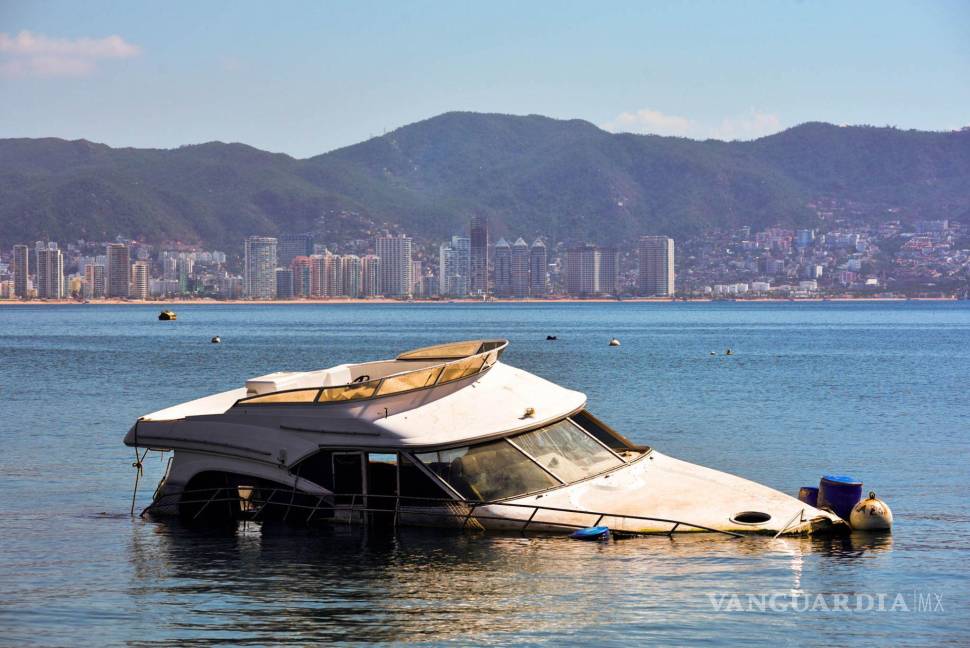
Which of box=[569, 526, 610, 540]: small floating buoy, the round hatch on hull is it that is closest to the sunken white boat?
the round hatch on hull

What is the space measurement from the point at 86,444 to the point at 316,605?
20476 millimetres

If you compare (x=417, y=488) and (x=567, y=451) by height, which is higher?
(x=567, y=451)

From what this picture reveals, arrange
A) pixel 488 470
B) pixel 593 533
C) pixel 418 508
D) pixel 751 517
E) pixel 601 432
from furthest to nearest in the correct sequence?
pixel 601 432, pixel 418 508, pixel 488 470, pixel 751 517, pixel 593 533

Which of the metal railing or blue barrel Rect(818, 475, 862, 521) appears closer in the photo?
the metal railing

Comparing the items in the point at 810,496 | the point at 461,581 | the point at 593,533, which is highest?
the point at 810,496

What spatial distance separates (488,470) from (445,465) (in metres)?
0.70

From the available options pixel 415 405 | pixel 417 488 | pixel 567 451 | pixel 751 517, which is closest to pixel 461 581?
pixel 417 488

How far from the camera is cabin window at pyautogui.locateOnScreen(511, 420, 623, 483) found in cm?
2094

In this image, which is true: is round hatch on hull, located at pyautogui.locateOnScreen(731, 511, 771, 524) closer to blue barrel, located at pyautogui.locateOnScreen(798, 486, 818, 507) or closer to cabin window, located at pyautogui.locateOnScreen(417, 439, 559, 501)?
blue barrel, located at pyautogui.locateOnScreen(798, 486, 818, 507)

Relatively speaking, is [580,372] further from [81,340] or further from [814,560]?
[81,340]

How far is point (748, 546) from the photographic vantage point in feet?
65.4

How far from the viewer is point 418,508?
821 inches

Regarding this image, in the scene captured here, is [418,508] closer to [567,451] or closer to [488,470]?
[488,470]

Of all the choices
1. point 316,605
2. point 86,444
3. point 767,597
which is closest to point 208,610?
point 316,605
